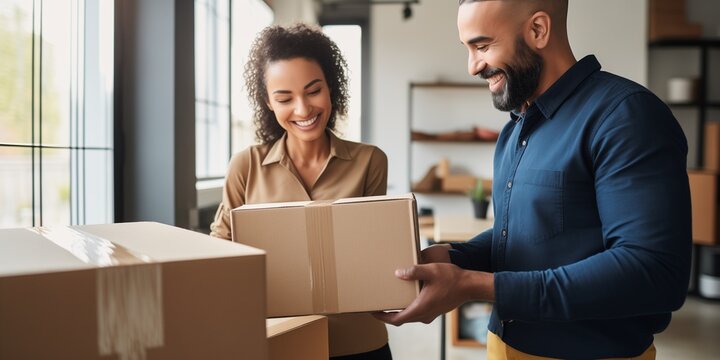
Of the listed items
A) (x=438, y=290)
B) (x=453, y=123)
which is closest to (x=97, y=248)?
(x=438, y=290)

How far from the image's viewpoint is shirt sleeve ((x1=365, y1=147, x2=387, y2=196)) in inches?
54.7

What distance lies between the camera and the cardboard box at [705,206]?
15.5ft

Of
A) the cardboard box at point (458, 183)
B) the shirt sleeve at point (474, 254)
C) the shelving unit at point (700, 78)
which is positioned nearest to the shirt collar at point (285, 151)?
the shirt sleeve at point (474, 254)

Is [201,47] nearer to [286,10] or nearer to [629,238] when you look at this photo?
[286,10]

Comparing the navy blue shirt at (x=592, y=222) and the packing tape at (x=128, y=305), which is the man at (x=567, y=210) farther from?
the packing tape at (x=128, y=305)

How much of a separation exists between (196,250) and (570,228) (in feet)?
2.09

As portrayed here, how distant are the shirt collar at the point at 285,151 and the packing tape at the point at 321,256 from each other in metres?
0.45

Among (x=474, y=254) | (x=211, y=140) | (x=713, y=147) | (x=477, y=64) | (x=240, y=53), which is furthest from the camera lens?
(x=713, y=147)

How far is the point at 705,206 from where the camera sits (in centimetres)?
480

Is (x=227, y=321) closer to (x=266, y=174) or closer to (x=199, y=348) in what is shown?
(x=199, y=348)

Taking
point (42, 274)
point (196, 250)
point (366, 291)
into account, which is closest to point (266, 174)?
point (366, 291)

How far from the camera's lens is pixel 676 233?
2.95ft

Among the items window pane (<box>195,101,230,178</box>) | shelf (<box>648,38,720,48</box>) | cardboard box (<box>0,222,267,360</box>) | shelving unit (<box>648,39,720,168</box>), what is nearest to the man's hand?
cardboard box (<box>0,222,267,360</box>)

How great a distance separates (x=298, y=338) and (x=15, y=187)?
1.01 metres
